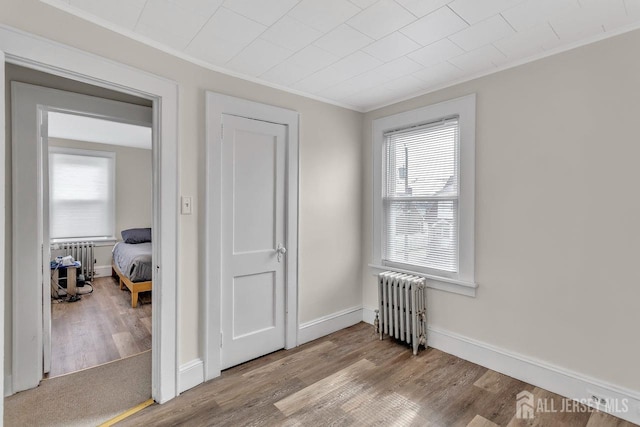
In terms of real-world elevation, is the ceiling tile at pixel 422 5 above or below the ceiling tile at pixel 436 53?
below

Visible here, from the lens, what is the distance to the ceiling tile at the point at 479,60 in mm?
2127

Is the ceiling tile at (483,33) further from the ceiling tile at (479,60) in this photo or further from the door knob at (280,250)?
the door knob at (280,250)

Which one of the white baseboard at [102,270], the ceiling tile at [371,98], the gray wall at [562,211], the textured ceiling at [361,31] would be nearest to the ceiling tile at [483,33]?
the textured ceiling at [361,31]

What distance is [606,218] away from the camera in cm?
195

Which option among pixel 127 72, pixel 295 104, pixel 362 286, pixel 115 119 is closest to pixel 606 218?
pixel 362 286

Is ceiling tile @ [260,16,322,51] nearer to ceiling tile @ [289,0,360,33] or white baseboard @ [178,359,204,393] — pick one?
ceiling tile @ [289,0,360,33]

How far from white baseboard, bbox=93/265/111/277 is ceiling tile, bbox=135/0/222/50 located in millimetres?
5296

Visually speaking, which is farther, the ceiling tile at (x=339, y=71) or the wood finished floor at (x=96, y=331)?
the wood finished floor at (x=96, y=331)

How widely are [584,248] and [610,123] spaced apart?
805 mm

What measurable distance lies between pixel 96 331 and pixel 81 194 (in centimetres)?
345

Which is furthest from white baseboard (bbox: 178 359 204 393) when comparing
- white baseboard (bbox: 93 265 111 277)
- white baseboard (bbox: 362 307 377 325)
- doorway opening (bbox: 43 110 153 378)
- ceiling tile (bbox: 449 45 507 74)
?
white baseboard (bbox: 93 265 111 277)

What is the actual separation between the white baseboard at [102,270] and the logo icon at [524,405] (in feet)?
21.3

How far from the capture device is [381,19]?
5.71ft

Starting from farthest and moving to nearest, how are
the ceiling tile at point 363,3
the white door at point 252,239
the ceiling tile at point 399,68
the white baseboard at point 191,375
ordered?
the white door at point 252,239, the ceiling tile at point 399,68, the white baseboard at point 191,375, the ceiling tile at point 363,3
